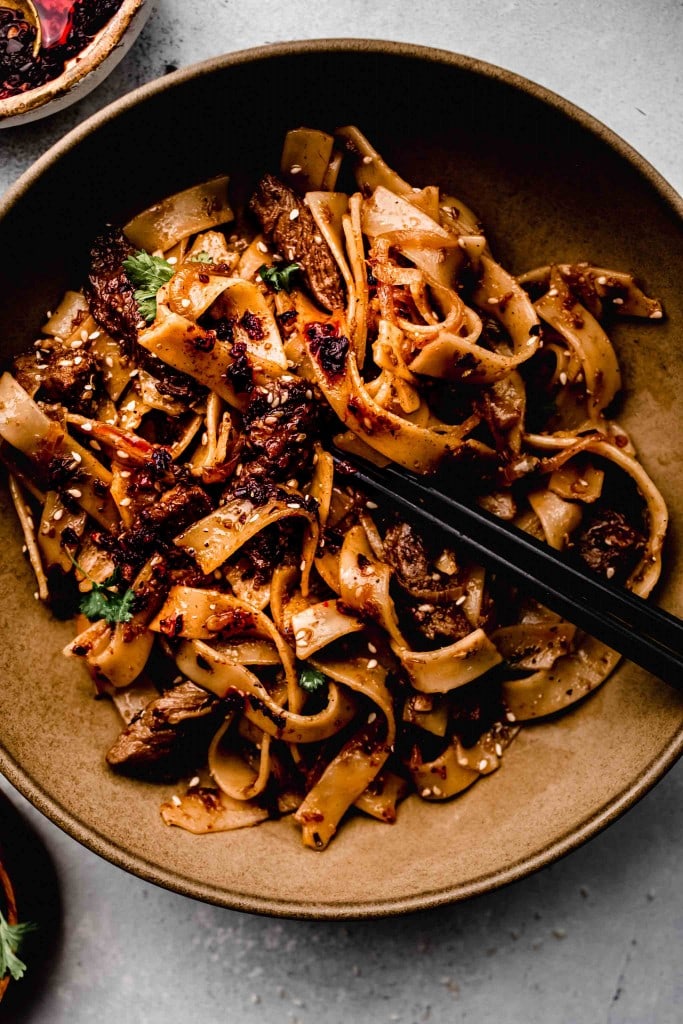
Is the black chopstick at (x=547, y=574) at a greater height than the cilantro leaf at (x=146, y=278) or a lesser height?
lesser

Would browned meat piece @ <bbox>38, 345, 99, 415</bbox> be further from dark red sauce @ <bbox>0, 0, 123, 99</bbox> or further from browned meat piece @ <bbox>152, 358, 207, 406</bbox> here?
dark red sauce @ <bbox>0, 0, 123, 99</bbox>

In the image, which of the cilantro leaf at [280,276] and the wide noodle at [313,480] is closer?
the wide noodle at [313,480]

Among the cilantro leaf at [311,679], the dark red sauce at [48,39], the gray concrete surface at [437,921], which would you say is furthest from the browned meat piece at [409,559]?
the dark red sauce at [48,39]

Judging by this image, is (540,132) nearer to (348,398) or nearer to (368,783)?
(348,398)

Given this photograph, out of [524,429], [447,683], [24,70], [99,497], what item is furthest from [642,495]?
[24,70]

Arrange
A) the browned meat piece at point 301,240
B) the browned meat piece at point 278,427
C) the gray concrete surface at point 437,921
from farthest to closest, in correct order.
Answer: the gray concrete surface at point 437,921
the browned meat piece at point 301,240
the browned meat piece at point 278,427

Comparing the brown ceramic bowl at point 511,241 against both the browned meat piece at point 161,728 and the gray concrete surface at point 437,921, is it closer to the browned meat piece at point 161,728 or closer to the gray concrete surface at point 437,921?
the browned meat piece at point 161,728

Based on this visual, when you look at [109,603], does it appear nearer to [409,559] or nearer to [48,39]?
[409,559]

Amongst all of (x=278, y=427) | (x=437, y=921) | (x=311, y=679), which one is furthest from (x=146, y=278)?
(x=437, y=921)
